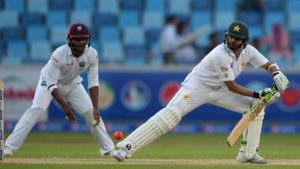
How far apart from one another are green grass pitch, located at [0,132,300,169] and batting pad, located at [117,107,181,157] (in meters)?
0.18

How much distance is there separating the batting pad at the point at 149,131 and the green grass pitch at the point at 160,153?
18 centimetres

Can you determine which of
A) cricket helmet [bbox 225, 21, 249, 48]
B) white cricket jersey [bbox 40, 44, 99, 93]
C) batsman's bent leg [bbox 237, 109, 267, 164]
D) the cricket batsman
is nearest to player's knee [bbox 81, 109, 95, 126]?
the cricket batsman

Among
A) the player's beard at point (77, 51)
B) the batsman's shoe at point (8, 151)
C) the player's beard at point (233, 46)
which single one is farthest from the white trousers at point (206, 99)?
the batsman's shoe at point (8, 151)

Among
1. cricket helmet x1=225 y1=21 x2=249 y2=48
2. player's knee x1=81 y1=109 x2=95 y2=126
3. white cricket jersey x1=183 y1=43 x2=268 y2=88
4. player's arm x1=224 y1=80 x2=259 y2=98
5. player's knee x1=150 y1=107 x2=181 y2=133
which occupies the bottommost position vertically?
player's knee x1=81 y1=109 x2=95 y2=126

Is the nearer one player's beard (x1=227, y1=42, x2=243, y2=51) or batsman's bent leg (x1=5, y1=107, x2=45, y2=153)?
player's beard (x1=227, y1=42, x2=243, y2=51)

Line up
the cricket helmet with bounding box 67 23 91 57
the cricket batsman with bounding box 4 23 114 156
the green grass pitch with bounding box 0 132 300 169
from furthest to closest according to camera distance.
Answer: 1. the cricket batsman with bounding box 4 23 114 156
2. the cricket helmet with bounding box 67 23 91 57
3. the green grass pitch with bounding box 0 132 300 169

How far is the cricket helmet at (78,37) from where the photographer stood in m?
9.02

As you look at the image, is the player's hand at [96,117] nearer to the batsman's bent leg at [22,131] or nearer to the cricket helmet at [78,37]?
the batsman's bent leg at [22,131]

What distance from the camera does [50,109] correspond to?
15.1 metres

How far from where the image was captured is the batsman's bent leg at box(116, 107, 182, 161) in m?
8.85

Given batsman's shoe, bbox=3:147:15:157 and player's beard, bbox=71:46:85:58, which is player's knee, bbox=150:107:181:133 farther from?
batsman's shoe, bbox=3:147:15:157

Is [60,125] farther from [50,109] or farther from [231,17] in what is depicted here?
[231,17]

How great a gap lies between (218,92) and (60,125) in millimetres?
6571

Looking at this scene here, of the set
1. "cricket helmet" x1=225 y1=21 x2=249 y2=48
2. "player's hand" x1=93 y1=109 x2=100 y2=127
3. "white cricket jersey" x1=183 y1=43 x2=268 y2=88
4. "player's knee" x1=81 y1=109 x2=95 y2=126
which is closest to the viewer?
"cricket helmet" x1=225 y1=21 x2=249 y2=48
